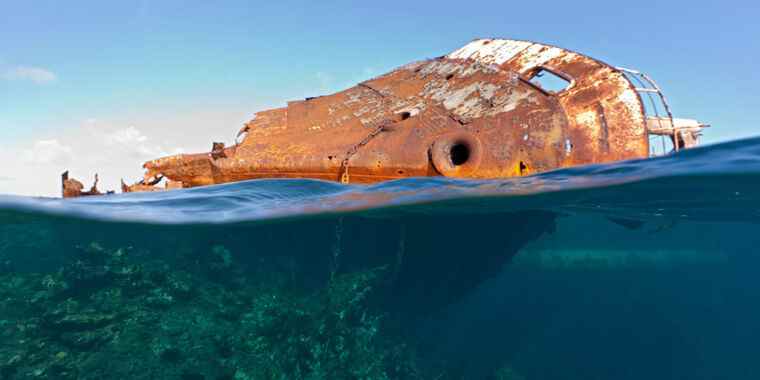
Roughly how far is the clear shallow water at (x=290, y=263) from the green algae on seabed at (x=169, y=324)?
1.1 inches

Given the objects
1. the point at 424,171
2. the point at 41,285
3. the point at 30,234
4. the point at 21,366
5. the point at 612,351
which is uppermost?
the point at 424,171

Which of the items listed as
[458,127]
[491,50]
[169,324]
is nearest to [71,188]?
[169,324]

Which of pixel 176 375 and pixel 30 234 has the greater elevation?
pixel 30 234

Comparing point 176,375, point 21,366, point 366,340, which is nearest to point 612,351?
point 366,340

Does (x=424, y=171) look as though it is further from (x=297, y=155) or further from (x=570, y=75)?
(x=570, y=75)

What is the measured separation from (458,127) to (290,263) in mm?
5224

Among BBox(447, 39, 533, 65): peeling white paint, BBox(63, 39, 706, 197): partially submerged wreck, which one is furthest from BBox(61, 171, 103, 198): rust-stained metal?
BBox(447, 39, 533, 65): peeling white paint

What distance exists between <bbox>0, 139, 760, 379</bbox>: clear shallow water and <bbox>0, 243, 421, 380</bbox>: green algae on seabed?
27 millimetres

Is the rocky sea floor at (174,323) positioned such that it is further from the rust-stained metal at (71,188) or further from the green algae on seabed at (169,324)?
the rust-stained metal at (71,188)

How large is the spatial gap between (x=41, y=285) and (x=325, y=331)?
5.48 meters

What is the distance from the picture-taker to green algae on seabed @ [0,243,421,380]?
714 centimetres

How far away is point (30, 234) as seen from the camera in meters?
8.33

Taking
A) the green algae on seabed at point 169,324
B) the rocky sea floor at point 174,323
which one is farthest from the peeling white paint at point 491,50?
the green algae on seabed at point 169,324

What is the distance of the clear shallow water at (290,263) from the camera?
24.9 feet
